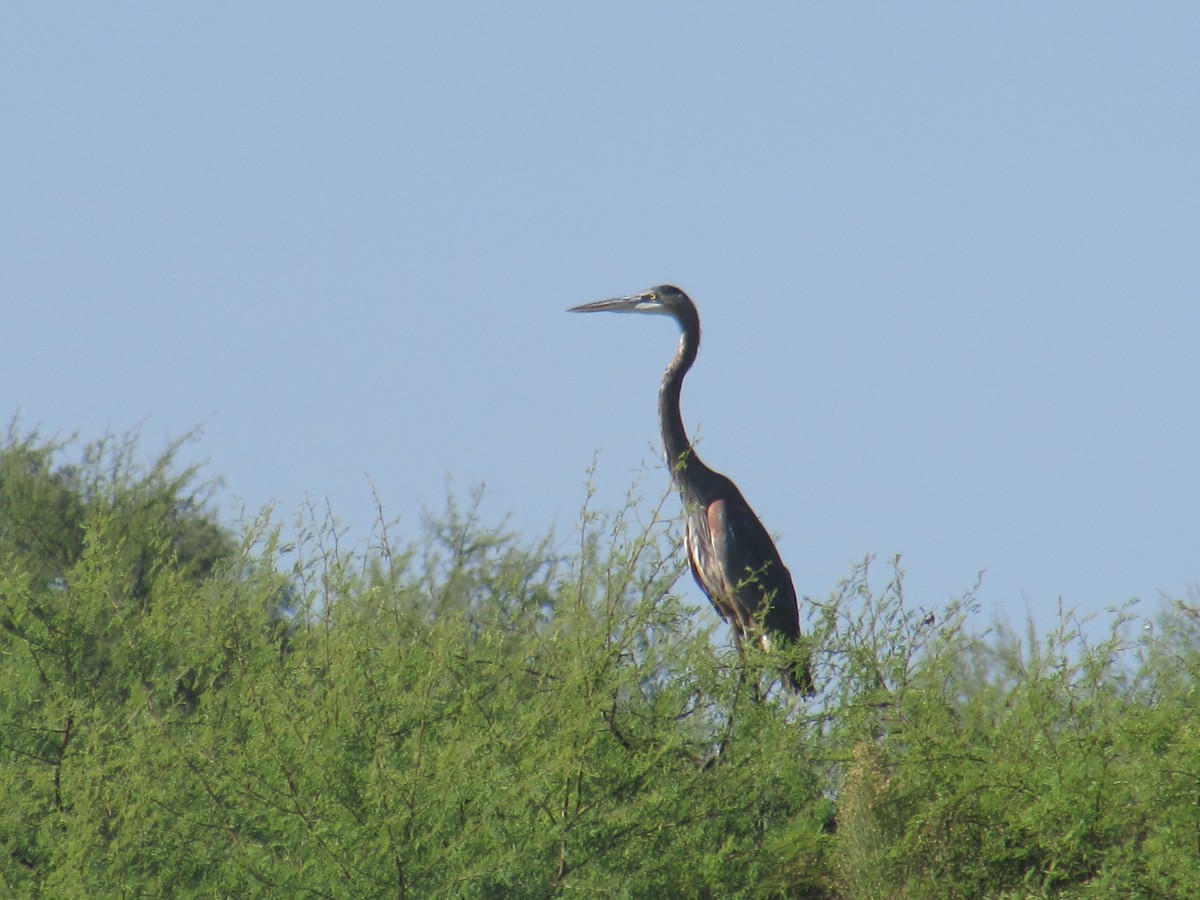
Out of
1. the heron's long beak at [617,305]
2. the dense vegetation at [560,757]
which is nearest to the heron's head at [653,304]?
the heron's long beak at [617,305]

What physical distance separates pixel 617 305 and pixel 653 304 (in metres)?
0.31

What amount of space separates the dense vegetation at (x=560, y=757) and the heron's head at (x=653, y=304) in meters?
3.48

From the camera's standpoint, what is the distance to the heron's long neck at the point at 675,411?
29.7ft

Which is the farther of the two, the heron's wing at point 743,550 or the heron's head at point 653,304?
the heron's head at point 653,304

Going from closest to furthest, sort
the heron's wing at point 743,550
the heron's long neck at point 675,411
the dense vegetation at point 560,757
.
→ 1. the dense vegetation at point 560,757
2. the heron's wing at point 743,550
3. the heron's long neck at point 675,411

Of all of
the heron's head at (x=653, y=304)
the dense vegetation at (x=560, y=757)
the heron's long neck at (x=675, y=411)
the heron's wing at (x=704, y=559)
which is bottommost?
the dense vegetation at (x=560, y=757)

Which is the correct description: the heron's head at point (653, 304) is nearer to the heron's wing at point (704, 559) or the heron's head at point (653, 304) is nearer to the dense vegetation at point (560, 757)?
the heron's wing at point (704, 559)

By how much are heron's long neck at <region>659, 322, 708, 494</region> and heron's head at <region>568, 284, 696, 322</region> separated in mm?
221

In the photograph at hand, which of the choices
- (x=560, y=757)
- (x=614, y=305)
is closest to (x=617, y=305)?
(x=614, y=305)

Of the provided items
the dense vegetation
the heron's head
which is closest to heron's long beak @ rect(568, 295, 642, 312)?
the heron's head

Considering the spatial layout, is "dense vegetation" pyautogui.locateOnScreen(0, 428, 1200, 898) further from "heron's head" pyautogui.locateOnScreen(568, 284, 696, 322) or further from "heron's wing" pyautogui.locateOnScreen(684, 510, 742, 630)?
"heron's head" pyautogui.locateOnScreen(568, 284, 696, 322)

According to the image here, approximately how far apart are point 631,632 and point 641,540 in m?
0.27

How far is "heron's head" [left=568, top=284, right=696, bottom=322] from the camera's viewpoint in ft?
31.9

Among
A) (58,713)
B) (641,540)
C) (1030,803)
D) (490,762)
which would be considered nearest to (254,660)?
(58,713)
